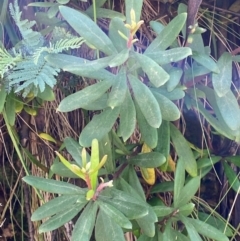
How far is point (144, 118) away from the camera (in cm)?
70

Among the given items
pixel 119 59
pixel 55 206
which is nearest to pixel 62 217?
pixel 55 206

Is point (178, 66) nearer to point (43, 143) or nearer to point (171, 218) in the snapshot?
point (171, 218)

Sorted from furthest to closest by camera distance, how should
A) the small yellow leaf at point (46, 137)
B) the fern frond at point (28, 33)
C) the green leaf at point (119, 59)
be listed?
the small yellow leaf at point (46, 137) < the fern frond at point (28, 33) < the green leaf at point (119, 59)

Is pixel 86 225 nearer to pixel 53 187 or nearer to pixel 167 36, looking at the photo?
pixel 53 187

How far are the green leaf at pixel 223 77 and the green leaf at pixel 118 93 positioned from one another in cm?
16

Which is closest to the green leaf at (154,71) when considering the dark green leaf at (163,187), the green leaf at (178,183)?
the green leaf at (178,183)

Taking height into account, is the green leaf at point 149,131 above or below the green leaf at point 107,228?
above

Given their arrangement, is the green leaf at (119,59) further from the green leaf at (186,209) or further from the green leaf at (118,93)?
the green leaf at (186,209)

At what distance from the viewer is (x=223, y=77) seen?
2.37 ft

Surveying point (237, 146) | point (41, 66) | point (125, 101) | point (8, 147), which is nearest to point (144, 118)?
point (125, 101)

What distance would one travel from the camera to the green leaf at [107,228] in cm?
66

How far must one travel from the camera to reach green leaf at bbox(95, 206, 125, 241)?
0.66 m

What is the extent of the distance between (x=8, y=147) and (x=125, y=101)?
437mm

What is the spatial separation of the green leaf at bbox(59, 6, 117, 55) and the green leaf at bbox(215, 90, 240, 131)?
0.20m
